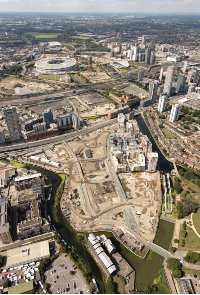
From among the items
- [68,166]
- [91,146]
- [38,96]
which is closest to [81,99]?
[38,96]

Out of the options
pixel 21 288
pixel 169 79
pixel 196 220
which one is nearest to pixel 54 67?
pixel 169 79

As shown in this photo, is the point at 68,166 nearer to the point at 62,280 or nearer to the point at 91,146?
the point at 91,146

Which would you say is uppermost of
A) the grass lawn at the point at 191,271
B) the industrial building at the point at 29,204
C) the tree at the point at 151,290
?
the industrial building at the point at 29,204

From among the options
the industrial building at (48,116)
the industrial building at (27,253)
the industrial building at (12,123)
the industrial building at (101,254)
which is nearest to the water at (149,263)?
the industrial building at (101,254)

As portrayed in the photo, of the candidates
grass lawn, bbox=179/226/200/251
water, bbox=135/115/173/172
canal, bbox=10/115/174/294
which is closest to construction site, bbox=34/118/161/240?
canal, bbox=10/115/174/294

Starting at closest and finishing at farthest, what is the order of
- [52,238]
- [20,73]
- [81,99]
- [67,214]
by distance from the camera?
[52,238], [67,214], [81,99], [20,73]

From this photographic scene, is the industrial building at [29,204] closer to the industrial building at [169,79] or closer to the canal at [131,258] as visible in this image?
the canal at [131,258]

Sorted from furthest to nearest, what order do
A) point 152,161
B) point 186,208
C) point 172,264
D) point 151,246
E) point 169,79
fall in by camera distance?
1. point 169,79
2. point 152,161
3. point 186,208
4. point 151,246
5. point 172,264

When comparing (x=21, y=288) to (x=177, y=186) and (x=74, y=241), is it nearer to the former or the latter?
(x=74, y=241)
